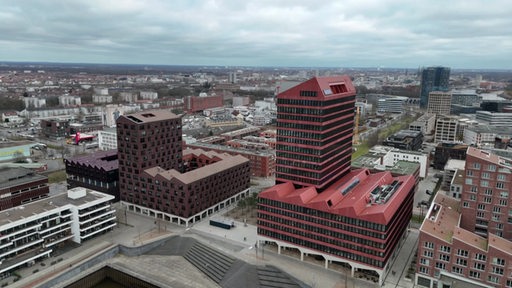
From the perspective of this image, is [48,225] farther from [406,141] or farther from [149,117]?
[406,141]

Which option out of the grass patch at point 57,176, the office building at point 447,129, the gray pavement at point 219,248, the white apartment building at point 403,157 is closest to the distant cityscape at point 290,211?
the gray pavement at point 219,248

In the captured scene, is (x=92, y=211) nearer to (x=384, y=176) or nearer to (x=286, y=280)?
(x=286, y=280)

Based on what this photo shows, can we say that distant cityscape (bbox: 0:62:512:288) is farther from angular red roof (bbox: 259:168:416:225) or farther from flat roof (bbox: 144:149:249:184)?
flat roof (bbox: 144:149:249:184)

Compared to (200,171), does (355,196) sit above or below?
above

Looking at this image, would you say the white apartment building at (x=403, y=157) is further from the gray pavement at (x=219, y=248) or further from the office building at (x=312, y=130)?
the office building at (x=312, y=130)

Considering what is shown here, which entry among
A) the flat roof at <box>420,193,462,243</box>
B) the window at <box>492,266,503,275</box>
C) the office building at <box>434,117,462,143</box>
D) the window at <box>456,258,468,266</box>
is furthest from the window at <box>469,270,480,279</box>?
the office building at <box>434,117,462,143</box>

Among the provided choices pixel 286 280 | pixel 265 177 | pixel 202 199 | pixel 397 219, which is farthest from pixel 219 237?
pixel 265 177

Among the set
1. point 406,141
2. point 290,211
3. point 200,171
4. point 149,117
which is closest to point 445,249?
point 290,211
